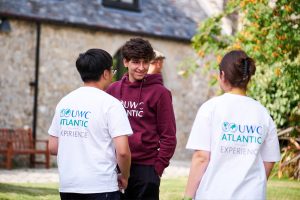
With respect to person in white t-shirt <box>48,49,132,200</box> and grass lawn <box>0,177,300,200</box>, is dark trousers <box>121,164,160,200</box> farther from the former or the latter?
grass lawn <box>0,177,300,200</box>

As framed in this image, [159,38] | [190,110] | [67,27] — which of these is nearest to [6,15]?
[67,27]

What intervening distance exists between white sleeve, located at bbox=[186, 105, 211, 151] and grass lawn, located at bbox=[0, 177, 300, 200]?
535 cm

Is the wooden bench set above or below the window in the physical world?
below

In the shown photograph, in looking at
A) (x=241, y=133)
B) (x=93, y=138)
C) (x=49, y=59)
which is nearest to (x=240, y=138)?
(x=241, y=133)

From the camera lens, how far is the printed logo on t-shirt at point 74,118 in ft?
14.2

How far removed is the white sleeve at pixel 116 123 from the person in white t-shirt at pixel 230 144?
390mm

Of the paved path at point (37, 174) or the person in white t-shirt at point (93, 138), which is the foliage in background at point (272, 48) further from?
the person in white t-shirt at point (93, 138)

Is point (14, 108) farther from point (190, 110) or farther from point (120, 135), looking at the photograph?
point (120, 135)

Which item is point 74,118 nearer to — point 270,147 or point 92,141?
point 92,141

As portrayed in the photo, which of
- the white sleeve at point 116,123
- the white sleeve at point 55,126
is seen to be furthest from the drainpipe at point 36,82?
the white sleeve at point 116,123

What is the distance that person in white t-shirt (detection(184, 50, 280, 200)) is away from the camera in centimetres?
413

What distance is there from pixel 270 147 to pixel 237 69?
496 mm

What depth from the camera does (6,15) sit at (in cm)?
1683

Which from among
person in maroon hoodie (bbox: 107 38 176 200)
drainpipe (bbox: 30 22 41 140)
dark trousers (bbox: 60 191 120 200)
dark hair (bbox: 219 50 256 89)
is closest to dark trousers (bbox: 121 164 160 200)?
person in maroon hoodie (bbox: 107 38 176 200)
